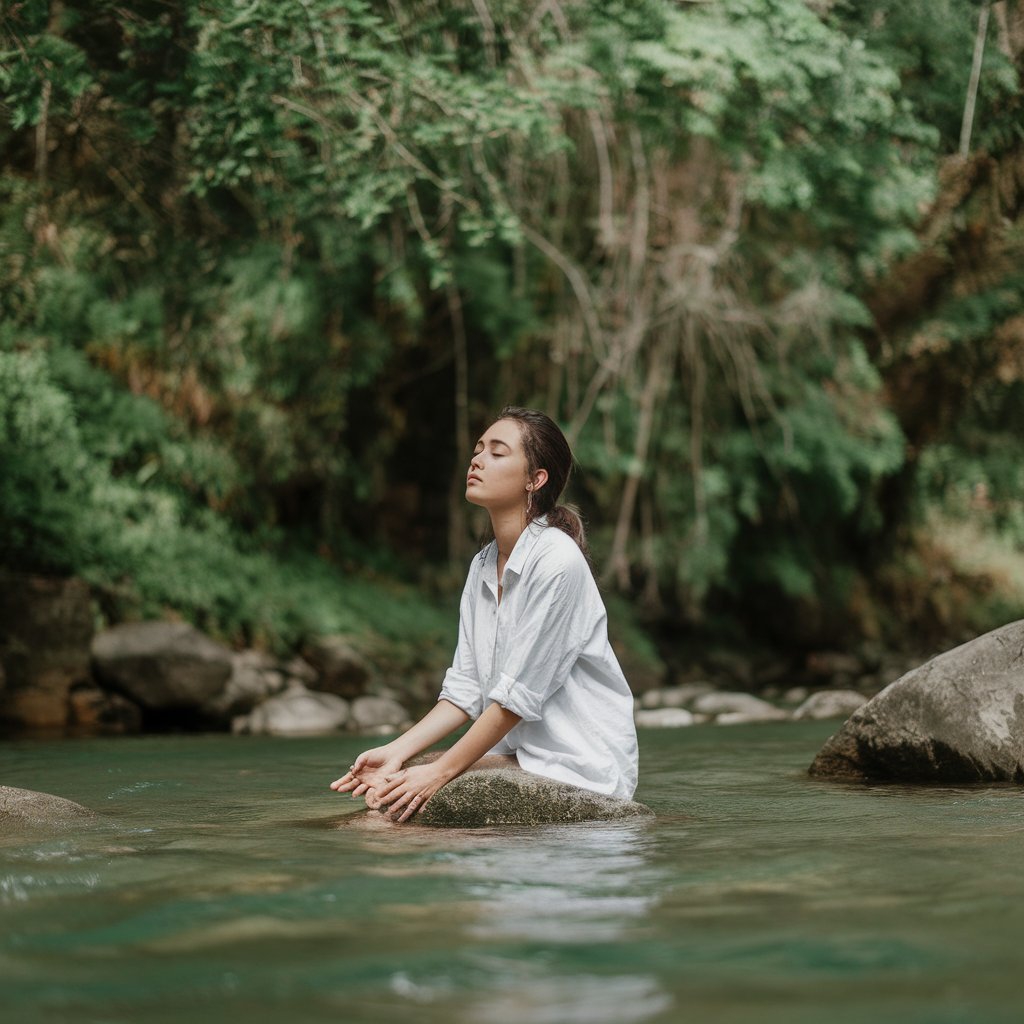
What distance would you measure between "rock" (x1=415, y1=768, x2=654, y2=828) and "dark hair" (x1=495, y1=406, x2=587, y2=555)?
0.80 metres

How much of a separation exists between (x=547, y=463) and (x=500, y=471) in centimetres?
17

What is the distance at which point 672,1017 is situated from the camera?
78.2 inches

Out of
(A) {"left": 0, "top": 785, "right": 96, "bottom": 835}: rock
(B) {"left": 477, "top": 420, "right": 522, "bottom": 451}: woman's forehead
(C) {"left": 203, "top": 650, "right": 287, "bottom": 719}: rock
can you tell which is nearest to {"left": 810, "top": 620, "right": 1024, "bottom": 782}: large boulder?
(B) {"left": 477, "top": 420, "right": 522, "bottom": 451}: woman's forehead

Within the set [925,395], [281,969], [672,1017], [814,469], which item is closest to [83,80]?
[281,969]

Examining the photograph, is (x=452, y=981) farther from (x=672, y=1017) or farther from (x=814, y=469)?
(x=814, y=469)

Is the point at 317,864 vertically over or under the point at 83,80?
under

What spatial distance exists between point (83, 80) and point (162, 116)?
156cm

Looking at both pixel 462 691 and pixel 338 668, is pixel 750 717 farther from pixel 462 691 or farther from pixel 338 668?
pixel 462 691

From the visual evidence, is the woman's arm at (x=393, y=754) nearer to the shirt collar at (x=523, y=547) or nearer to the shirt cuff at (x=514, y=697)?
the shirt cuff at (x=514, y=697)

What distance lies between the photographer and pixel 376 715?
30.9ft

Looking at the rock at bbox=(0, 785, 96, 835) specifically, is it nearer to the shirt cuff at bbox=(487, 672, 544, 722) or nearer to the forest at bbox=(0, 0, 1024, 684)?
the shirt cuff at bbox=(487, 672, 544, 722)

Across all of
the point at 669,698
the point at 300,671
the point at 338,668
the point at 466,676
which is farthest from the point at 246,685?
the point at 466,676

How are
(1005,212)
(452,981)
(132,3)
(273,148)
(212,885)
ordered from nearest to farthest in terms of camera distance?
1. (452,981)
2. (212,885)
3. (132,3)
4. (273,148)
5. (1005,212)

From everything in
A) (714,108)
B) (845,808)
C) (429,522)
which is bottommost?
(845,808)
